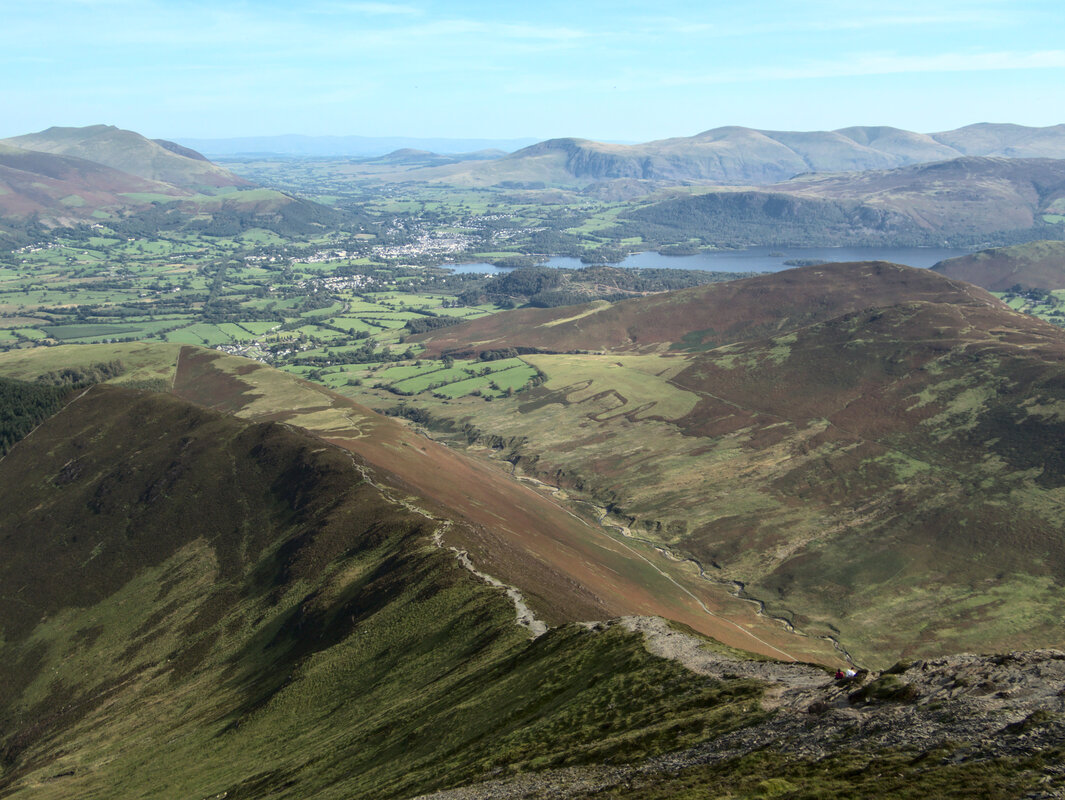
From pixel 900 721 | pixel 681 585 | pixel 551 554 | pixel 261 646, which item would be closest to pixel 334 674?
pixel 261 646

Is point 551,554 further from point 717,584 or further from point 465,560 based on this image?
point 717,584

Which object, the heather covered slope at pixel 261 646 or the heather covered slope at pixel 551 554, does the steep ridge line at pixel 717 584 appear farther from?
the heather covered slope at pixel 261 646

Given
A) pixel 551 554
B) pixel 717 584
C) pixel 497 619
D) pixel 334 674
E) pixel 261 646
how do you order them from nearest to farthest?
pixel 497 619, pixel 334 674, pixel 261 646, pixel 551 554, pixel 717 584

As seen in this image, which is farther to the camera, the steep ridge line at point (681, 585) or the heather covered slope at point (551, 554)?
the steep ridge line at point (681, 585)

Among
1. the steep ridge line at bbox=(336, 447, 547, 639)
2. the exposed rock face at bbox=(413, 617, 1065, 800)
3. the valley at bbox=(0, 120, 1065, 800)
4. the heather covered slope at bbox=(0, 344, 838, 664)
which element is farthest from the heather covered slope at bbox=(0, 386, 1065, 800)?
the heather covered slope at bbox=(0, 344, 838, 664)

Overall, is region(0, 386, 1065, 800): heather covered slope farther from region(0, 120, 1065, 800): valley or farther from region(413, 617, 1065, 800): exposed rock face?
region(0, 120, 1065, 800): valley

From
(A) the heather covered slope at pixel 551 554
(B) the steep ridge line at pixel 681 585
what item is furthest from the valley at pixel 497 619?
(B) the steep ridge line at pixel 681 585

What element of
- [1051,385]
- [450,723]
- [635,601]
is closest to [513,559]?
[635,601]

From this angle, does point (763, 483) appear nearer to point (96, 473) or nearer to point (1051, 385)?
point (1051, 385)
